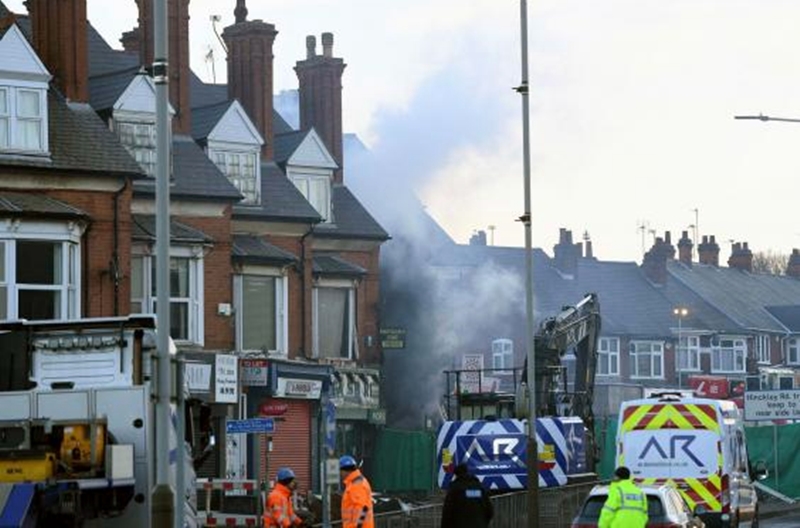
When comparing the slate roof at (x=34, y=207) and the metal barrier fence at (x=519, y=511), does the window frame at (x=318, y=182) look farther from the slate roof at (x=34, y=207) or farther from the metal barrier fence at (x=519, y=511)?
the metal barrier fence at (x=519, y=511)

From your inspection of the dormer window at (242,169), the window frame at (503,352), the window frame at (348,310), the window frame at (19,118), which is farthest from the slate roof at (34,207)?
the window frame at (503,352)

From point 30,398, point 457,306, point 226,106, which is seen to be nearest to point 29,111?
point 226,106

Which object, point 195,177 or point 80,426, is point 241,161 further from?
point 80,426

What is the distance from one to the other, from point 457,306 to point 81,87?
34.1 m

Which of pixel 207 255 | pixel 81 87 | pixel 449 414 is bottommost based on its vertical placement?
pixel 449 414

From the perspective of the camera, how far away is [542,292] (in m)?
88.4

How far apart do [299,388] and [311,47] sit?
1168 centimetres

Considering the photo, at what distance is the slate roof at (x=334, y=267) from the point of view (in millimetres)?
49656

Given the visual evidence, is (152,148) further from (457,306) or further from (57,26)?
(457,306)

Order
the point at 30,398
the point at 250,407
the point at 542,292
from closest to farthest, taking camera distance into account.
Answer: the point at 30,398
the point at 250,407
the point at 542,292

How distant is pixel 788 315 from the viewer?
10125 centimetres

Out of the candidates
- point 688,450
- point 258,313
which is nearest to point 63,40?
point 258,313

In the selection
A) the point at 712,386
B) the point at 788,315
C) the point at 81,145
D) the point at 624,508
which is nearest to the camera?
the point at 624,508

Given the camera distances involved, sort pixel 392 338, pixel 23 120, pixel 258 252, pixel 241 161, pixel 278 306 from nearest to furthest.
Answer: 1. pixel 23 120
2. pixel 258 252
3. pixel 278 306
4. pixel 241 161
5. pixel 392 338
